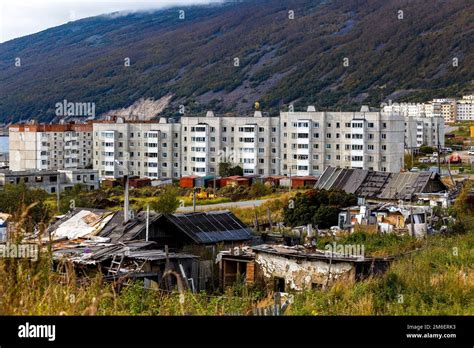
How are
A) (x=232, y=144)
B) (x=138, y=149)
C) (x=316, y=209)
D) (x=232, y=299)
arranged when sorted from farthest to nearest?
(x=138, y=149), (x=232, y=144), (x=316, y=209), (x=232, y=299)

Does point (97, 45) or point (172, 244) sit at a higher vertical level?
point (97, 45)

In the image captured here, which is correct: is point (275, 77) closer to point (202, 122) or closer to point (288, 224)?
point (202, 122)

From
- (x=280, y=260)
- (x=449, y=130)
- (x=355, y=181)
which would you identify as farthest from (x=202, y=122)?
(x=449, y=130)

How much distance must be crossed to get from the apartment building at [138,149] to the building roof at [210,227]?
1473cm

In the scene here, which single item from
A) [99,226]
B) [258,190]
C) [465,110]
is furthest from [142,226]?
[465,110]

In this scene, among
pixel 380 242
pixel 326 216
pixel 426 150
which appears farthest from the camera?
pixel 426 150

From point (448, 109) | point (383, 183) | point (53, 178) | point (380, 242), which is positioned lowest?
point (380, 242)

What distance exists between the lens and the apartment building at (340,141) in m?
21.4

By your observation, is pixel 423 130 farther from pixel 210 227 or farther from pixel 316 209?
pixel 210 227

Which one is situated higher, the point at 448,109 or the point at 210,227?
the point at 448,109

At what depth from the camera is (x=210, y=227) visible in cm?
827

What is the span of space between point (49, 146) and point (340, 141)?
30.4ft

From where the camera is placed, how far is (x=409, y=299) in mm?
2641
